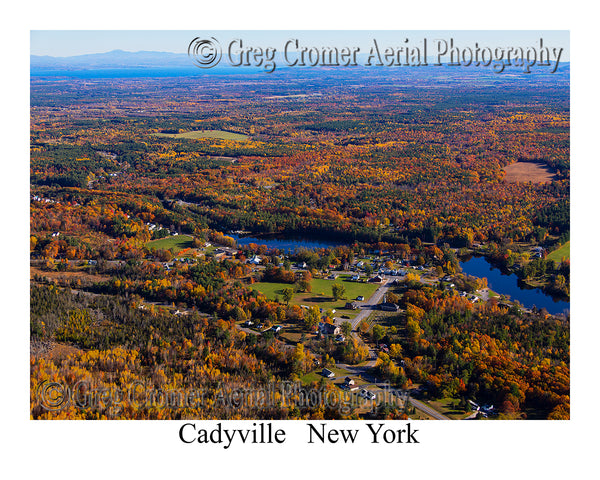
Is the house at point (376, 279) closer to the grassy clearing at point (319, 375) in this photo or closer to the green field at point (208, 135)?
the grassy clearing at point (319, 375)

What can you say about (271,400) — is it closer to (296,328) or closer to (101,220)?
(296,328)

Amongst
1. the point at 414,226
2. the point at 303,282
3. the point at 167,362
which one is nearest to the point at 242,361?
the point at 167,362

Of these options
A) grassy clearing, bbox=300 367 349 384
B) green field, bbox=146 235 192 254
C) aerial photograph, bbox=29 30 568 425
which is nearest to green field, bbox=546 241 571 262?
aerial photograph, bbox=29 30 568 425

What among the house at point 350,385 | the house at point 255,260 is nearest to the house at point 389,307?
the house at point 350,385

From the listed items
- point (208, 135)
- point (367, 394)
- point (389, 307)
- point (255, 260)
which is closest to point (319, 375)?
point (367, 394)

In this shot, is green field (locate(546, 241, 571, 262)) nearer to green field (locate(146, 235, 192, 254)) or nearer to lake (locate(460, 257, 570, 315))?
lake (locate(460, 257, 570, 315))

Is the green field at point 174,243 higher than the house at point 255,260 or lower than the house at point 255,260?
higher

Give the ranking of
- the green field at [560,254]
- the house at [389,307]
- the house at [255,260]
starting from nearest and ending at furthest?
1. the house at [389,307]
2. the house at [255,260]
3. the green field at [560,254]
